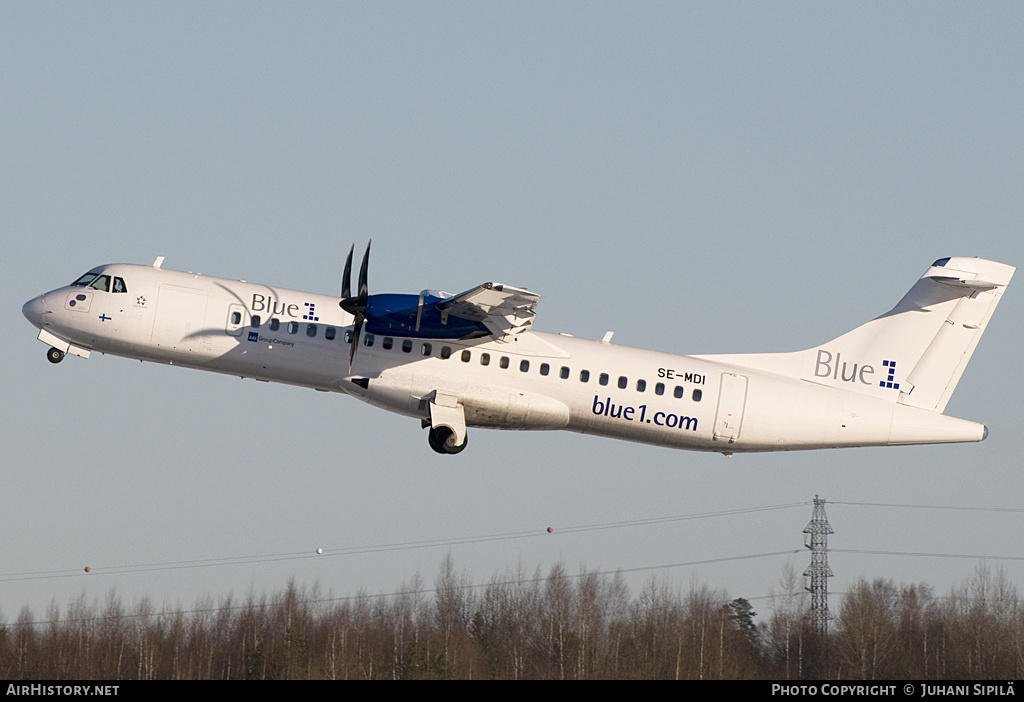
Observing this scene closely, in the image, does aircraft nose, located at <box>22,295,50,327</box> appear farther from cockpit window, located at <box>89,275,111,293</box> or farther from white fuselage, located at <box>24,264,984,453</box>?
cockpit window, located at <box>89,275,111,293</box>

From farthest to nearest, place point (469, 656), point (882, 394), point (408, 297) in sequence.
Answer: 1. point (469, 656)
2. point (882, 394)
3. point (408, 297)

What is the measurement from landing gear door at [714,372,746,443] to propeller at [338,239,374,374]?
8789mm

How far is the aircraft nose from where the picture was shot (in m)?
32.1

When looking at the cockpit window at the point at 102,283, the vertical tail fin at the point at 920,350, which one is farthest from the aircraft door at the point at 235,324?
the vertical tail fin at the point at 920,350

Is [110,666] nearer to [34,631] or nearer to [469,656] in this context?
[34,631]

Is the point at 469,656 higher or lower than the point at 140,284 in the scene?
lower

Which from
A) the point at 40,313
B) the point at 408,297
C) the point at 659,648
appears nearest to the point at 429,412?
the point at 408,297

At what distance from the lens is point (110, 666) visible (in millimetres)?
58312

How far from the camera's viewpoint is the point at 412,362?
31531 mm

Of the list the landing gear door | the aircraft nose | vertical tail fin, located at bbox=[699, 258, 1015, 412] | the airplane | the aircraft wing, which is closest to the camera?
the aircraft wing

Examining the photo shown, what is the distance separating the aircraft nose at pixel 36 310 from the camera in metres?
32.1

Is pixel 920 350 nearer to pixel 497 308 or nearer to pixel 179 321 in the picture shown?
pixel 497 308

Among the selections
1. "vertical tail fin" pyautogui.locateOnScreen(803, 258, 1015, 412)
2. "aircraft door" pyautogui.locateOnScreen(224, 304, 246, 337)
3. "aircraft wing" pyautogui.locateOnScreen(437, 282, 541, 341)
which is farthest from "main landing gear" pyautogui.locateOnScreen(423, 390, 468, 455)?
"vertical tail fin" pyautogui.locateOnScreen(803, 258, 1015, 412)

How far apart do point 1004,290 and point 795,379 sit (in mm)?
5872
